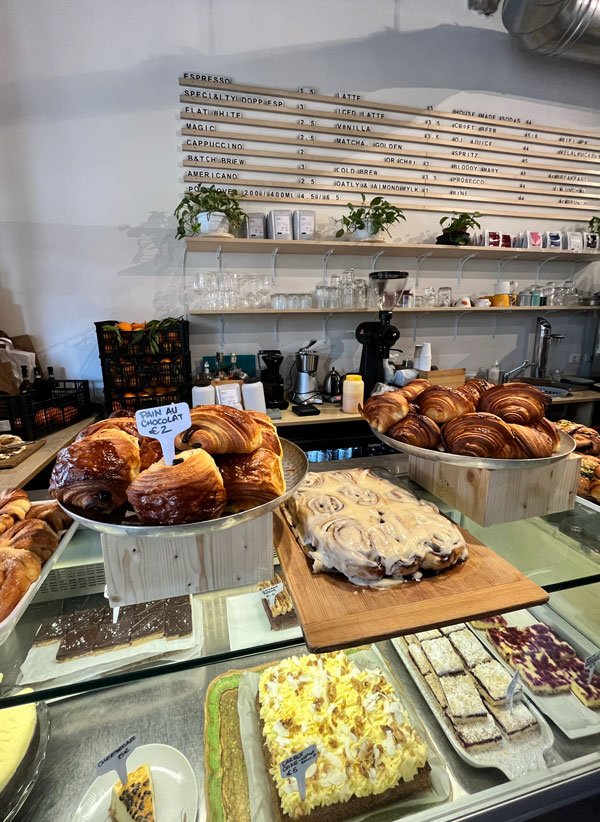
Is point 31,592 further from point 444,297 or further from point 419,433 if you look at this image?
point 444,297

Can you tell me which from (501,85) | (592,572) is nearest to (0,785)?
(592,572)

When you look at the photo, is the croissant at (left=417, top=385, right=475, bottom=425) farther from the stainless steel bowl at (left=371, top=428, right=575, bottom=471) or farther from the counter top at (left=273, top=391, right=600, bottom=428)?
the counter top at (left=273, top=391, right=600, bottom=428)

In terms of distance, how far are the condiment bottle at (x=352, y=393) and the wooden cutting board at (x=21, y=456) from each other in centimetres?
188

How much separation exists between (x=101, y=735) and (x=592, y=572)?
45.1 inches

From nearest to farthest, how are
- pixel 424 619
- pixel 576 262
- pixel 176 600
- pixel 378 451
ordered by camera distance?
pixel 424 619
pixel 176 600
pixel 378 451
pixel 576 262

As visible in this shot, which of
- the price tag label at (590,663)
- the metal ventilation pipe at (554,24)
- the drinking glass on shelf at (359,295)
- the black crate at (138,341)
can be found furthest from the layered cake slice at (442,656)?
the metal ventilation pipe at (554,24)

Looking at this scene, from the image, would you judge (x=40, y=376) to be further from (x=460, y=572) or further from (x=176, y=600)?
(x=460, y=572)

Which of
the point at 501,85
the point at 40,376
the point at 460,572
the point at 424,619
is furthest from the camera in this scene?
the point at 501,85

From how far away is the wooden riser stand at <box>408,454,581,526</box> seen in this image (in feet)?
2.85

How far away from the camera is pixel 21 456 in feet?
6.48

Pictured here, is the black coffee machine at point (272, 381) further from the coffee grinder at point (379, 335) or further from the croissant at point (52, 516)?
the croissant at point (52, 516)

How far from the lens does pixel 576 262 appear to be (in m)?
4.00

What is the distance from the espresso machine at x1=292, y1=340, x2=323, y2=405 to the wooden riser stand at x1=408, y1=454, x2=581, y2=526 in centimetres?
221

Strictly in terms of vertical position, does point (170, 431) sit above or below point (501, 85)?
below
